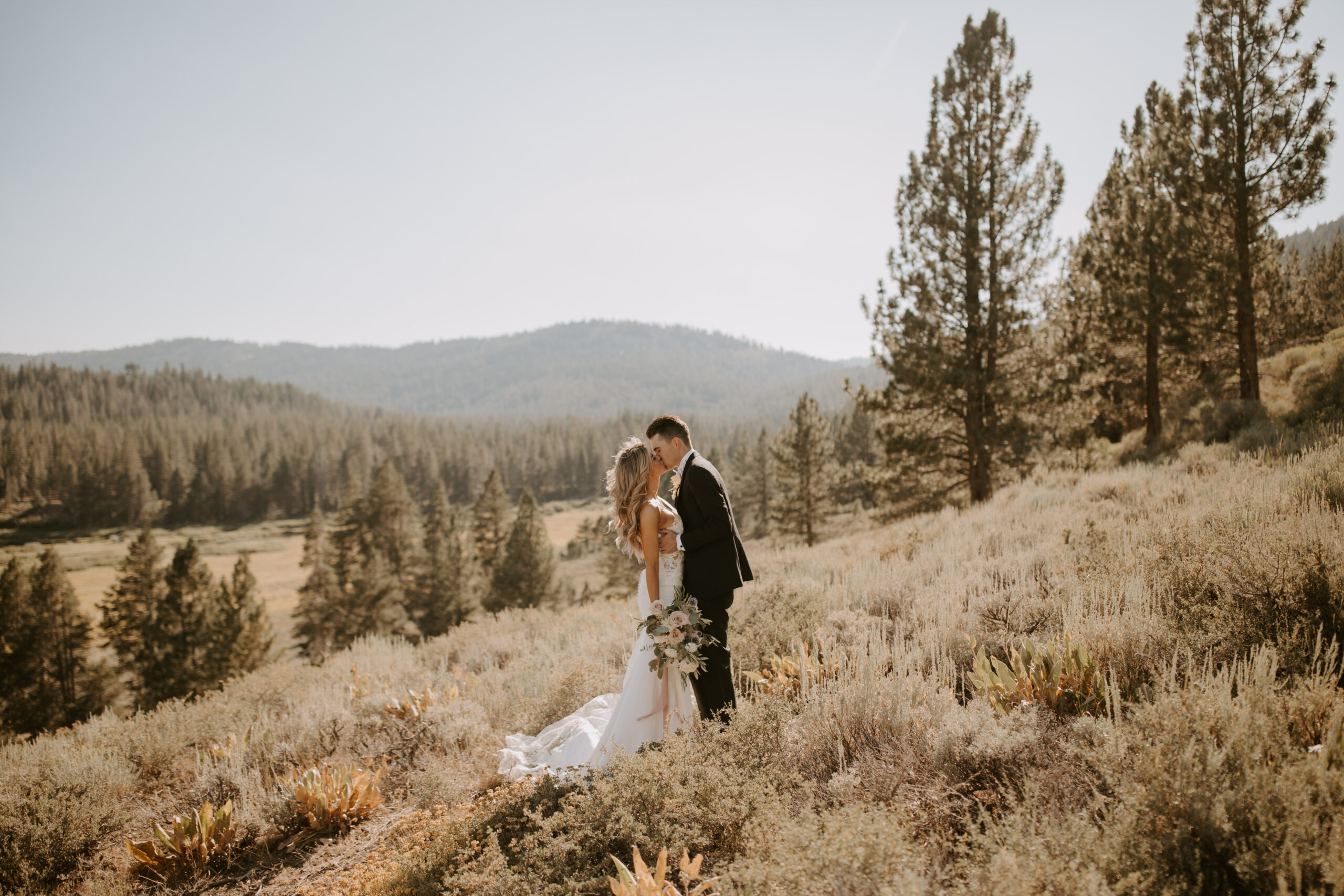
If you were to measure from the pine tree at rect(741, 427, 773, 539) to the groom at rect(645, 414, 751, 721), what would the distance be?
4202 cm

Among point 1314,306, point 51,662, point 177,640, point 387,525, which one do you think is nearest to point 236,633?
point 177,640

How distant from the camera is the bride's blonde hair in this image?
178 inches

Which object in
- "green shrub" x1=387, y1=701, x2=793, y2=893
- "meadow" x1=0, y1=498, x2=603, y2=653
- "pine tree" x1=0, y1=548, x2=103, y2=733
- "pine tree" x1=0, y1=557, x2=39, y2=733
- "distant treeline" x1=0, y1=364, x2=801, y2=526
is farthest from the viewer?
"distant treeline" x1=0, y1=364, x2=801, y2=526

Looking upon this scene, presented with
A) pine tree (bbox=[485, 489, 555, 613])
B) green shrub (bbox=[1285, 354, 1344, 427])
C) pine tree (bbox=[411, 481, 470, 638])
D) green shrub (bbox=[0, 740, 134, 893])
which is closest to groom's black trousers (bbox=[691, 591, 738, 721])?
green shrub (bbox=[0, 740, 134, 893])

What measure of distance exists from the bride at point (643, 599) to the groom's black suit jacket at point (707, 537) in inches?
5.3

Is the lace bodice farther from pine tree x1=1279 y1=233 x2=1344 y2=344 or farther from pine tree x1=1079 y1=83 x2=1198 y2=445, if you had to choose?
pine tree x1=1279 y1=233 x2=1344 y2=344

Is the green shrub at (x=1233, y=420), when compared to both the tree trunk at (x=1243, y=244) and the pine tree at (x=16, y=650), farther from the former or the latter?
the pine tree at (x=16, y=650)

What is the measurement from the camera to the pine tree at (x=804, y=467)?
31297 millimetres

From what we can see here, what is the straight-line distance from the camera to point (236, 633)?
2455 cm

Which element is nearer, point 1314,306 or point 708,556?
point 708,556

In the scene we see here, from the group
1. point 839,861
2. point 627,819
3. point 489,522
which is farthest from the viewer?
point 489,522

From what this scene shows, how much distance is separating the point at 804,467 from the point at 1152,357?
1696 centimetres

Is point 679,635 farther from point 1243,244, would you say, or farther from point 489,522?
point 489,522

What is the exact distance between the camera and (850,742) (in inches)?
150
